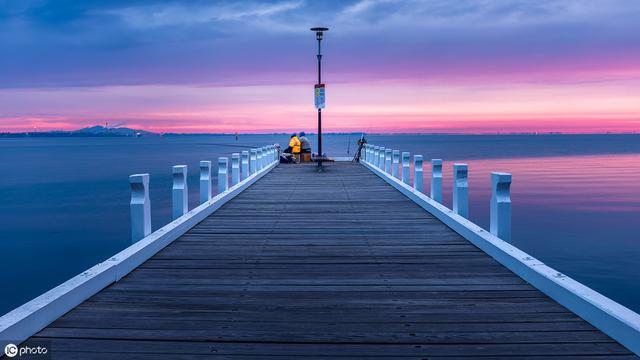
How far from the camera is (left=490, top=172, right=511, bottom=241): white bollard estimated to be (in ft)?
23.7

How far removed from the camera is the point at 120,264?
6160 mm

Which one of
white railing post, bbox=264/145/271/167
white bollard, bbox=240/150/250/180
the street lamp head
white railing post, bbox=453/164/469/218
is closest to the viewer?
white railing post, bbox=453/164/469/218

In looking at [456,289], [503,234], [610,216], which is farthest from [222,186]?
[610,216]

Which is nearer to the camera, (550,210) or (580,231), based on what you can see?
(580,231)

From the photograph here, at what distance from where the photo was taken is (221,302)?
544 centimetres

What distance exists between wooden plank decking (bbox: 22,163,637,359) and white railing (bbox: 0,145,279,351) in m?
0.10

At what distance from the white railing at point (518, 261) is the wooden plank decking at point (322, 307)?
0.09m

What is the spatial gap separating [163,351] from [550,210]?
29036 mm

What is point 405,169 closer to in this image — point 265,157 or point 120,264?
point 265,157

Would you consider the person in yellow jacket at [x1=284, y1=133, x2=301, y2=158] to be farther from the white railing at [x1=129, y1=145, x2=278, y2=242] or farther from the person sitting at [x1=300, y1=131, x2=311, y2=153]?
the white railing at [x1=129, y1=145, x2=278, y2=242]

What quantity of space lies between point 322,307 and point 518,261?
2.24 m

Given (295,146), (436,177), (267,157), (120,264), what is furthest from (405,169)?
(295,146)

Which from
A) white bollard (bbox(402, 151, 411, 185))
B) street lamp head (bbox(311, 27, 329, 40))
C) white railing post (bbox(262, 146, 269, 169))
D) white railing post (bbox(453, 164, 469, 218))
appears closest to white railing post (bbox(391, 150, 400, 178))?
white bollard (bbox(402, 151, 411, 185))

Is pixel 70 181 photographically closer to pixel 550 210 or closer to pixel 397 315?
pixel 550 210
